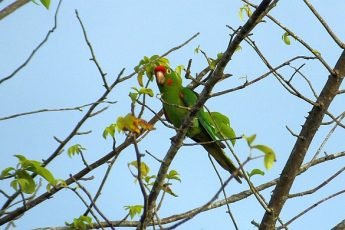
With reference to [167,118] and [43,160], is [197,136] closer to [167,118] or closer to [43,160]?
[167,118]

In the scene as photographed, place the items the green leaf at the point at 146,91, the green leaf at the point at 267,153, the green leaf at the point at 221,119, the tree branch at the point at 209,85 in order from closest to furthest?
the green leaf at the point at 267,153
the tree branch at the point at 209,85
the green leaf at the point at 146,91
the green leaf at the point at 221,119

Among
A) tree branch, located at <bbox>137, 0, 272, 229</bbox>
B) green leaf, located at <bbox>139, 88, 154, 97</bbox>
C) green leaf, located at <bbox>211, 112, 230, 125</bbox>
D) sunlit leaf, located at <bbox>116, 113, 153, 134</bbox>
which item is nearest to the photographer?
sunlit leaf, located at <bbox>116, 113, 153, 134</bbox>

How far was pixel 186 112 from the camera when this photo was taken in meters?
5.41

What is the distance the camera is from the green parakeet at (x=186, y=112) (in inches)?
210

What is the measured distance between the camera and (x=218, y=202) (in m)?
4.19

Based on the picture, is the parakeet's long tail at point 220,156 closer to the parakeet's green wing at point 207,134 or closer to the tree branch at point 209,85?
the parakeet's green wing at point 207,134

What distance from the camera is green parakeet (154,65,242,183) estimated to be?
5344 millimetres

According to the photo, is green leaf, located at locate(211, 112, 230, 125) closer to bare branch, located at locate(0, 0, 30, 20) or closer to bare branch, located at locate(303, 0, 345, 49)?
bare branch, located at locate(303, 0, 345, 49)

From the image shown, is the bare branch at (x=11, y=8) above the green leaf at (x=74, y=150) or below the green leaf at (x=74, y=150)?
below

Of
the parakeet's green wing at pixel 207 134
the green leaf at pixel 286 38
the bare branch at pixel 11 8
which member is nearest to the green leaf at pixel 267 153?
the bare branch at pixel 11 8

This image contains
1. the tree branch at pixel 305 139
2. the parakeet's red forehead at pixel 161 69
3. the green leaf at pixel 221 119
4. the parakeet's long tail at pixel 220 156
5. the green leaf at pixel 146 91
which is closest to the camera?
the green leaf at pixel 146 91

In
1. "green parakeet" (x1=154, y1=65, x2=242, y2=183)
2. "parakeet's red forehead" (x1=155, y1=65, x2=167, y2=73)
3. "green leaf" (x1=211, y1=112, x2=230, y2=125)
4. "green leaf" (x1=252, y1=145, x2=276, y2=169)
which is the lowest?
"green leaf" (x1=252, y1=145, x2=276, y2=169)

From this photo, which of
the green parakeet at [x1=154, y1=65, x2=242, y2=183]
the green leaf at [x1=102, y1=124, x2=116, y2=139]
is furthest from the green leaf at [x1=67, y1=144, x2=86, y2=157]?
the green parakeet at [x1=154, y1=65, x2=242, y2=183]

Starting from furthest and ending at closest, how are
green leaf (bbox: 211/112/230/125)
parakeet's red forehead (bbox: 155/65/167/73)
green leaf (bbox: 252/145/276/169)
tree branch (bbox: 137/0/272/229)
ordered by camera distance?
parakeet's red forehead (bbox: 155/65/167/73) < green leaf (bbox: 211/112/230/125) < tree branch (bbox: 137/0/272/229) < green leaf (bbox: 252/145/276/169)
